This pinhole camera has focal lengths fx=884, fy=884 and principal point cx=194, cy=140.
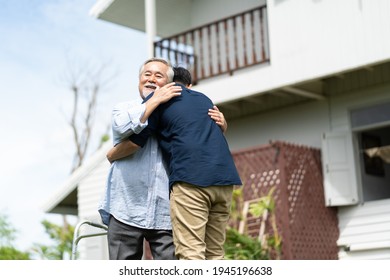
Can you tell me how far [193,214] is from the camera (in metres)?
5.03

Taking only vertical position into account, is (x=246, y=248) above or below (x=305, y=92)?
below

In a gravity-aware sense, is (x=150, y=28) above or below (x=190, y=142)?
above

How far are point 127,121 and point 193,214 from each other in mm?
661

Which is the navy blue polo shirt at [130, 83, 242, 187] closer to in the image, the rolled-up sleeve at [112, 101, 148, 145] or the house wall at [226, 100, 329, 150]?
the rolled-up sleeve at [112, 101, 148, 145]

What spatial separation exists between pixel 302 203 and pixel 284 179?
1.70 ft

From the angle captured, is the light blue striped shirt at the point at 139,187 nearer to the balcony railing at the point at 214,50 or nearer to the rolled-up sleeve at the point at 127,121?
the rolled-up sleeve at the point at 127,121

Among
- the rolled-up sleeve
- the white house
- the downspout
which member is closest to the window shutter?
the white house

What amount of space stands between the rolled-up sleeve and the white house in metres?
7.48

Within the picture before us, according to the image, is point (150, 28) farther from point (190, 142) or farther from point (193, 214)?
point (193, 214)

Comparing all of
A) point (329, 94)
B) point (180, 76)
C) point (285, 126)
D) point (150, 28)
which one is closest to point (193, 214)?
point (180, 76)

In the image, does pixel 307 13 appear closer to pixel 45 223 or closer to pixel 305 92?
pixel 305 92

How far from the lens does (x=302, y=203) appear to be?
43.4 feet

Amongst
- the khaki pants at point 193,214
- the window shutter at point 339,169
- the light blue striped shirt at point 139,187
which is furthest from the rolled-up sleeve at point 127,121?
the window shutter at point 339,169
